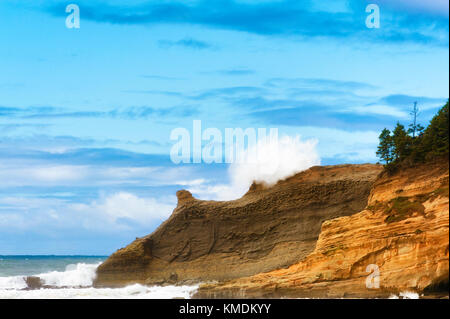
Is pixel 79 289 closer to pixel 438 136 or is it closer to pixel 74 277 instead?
pixel 74 277

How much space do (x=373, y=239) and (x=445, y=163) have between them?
4.54 metres

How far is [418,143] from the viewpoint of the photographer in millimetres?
35219

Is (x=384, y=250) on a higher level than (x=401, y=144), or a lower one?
lower

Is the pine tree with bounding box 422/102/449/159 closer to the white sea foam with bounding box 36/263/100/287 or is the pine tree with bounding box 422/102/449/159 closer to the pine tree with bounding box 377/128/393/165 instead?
the pine tree with bounding box 377/128/393/165

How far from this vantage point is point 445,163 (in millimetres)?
32312

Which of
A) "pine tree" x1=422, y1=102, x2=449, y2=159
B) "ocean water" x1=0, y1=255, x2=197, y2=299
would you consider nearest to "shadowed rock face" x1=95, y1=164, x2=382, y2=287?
"ocean water" x1=0, y1=255, x2=197, y2=299

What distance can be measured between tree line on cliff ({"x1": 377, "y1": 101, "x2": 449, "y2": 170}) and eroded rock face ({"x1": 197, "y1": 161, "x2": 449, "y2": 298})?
23.9 inches

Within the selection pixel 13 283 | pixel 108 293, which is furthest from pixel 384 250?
pixel 13 283

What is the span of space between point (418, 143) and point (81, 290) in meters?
20.3

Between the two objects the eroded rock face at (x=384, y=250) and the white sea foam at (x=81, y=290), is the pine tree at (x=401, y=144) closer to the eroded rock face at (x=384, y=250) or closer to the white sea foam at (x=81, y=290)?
the eroded rock face at (x=384, y=250)

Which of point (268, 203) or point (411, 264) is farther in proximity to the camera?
point (268, 203)

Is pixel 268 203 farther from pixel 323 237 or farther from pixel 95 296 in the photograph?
pixel 95 296
